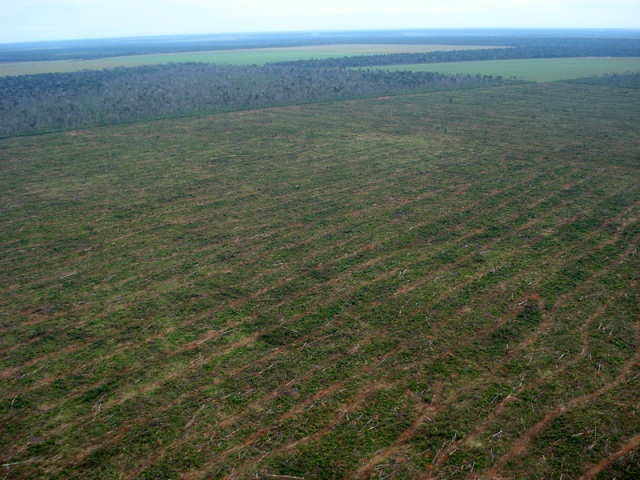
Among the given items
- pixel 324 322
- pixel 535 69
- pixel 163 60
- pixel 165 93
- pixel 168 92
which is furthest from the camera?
pixel 163 60

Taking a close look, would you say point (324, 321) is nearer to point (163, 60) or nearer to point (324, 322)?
point (324, 322)

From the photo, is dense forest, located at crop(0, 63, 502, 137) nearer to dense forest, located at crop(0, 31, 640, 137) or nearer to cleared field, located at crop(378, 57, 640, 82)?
dense forest, located at crop(0, 31, 640, 137)

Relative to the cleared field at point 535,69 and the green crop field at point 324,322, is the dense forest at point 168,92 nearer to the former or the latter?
the cleared field at point 535,69

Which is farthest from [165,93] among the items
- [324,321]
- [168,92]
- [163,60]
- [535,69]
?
[163,60]

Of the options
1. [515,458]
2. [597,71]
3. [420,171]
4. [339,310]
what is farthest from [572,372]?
[597,71]

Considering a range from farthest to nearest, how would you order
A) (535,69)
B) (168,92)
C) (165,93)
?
(535,69), (168,92), (165,93)

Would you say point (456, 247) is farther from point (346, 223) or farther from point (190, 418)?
point (190, 418)

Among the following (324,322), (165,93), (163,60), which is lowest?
(324,322)

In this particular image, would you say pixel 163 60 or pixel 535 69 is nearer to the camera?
pixel 535 69
